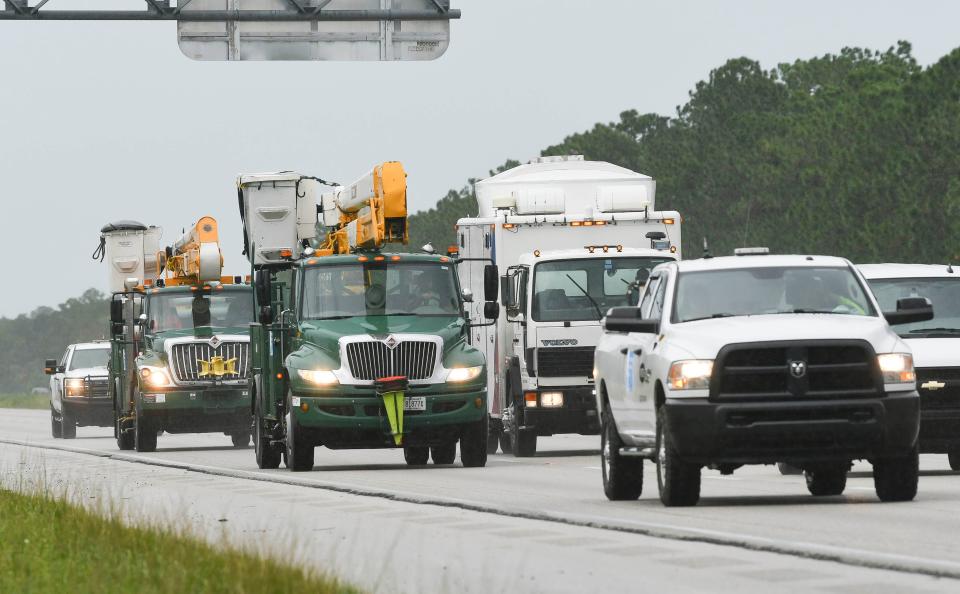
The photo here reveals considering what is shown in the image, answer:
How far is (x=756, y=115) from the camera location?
111 m

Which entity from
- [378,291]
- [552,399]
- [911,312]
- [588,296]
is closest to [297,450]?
[378,291]

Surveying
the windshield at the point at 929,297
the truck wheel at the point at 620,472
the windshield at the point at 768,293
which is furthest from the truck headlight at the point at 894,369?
the windshield at the point at 929,297

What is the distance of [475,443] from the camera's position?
2623 centimetres

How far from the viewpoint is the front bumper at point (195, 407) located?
34.5 metres

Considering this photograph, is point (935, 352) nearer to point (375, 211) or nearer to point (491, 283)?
point (491, 283)

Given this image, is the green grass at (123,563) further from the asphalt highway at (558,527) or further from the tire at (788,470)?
the tire at (788,470)

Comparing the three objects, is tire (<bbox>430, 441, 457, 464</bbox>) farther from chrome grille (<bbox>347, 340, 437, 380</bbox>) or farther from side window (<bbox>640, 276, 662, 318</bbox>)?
side window (<bbox>640, 276, 662, 318</bbox>)

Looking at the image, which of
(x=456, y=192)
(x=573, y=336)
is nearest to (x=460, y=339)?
(x=573, y=336)

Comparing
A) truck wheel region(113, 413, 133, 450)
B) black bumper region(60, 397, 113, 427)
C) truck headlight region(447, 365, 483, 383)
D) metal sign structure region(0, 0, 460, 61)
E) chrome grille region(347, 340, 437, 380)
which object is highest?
metal sign structure region(0, 0, 460, 61)

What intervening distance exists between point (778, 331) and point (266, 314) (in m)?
12.4

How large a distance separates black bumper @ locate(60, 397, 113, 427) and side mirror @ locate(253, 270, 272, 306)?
1954cm

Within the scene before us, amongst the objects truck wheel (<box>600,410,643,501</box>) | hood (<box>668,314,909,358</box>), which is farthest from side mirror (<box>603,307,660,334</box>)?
truck wheel (<box>600,410,643,501</box>)

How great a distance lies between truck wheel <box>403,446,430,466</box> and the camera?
27.5 m

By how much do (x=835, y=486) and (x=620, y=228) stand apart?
11.9 m
